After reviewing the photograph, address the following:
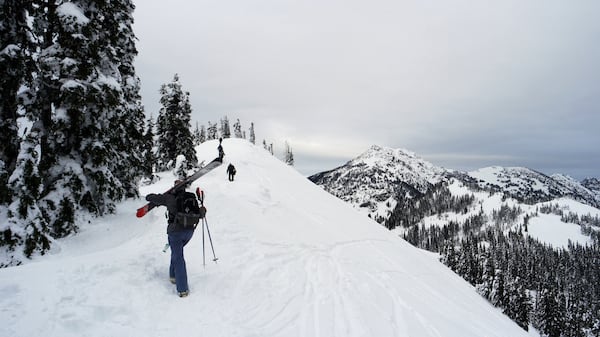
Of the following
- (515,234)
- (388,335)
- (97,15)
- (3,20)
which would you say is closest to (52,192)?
(3,20)

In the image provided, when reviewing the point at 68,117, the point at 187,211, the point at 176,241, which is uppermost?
the point at 68,117

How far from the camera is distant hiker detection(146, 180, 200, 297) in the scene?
667 centimetres

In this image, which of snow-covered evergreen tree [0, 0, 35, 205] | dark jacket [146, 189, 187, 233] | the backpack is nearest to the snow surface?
the backpack

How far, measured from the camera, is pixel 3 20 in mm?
9555

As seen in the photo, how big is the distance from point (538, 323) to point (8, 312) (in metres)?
87.6

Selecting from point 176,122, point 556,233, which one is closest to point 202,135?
point 176,122

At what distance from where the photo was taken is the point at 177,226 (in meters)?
6.99

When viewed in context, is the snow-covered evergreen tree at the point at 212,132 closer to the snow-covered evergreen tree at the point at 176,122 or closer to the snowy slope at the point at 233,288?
the snow-covered evergreen tree at the point at 176,122

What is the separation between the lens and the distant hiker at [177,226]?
6672 mm

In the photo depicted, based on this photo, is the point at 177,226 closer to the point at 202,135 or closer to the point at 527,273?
the point at 202,135

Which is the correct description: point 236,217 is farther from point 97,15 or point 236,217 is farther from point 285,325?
point 97,15

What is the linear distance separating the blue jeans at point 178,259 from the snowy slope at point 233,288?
1.02 feet

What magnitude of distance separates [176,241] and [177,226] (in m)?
0.35

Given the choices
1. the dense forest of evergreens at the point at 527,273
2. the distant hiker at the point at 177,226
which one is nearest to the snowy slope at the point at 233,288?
the distant hiker at the point at 177,226
